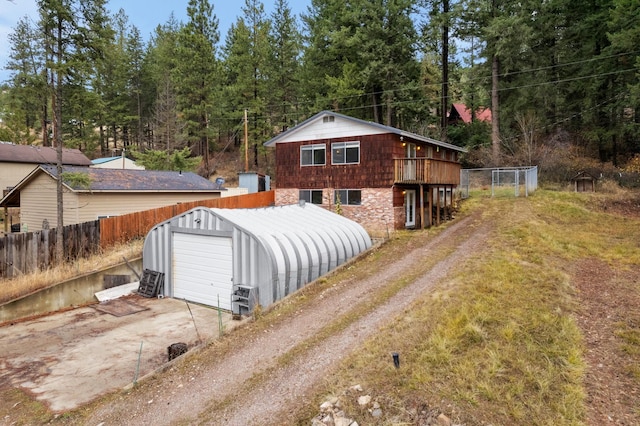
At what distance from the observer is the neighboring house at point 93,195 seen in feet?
61.0

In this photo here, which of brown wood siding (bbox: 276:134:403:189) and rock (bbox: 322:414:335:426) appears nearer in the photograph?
rock (bbox: 322:414:335:426)

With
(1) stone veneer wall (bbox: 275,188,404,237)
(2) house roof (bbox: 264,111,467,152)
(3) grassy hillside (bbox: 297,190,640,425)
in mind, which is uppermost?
(2) house roof (bbox: 264,111,467,152)

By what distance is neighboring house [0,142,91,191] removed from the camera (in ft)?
100

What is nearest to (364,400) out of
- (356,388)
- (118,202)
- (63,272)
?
(356,388)

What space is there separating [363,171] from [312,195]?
11.9 ft

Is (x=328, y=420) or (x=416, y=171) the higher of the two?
(x=416, y=171)

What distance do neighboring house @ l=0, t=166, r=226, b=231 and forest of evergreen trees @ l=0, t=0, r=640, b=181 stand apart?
4.37 m

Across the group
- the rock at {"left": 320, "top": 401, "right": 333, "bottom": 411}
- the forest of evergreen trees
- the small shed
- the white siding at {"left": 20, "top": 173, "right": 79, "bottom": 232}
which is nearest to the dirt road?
the rock at {"left": 320, "top": 401, "right": 333, "bottom": 411}

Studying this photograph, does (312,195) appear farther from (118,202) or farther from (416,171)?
(118,202)

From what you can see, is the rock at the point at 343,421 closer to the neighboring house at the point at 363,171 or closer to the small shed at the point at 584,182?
the neighboring house at the point at 363,171

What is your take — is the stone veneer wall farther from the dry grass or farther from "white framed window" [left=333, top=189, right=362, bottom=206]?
the dry grass

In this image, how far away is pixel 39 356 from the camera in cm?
845

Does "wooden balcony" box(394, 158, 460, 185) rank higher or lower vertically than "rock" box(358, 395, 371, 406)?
higher

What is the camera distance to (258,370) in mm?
6648
